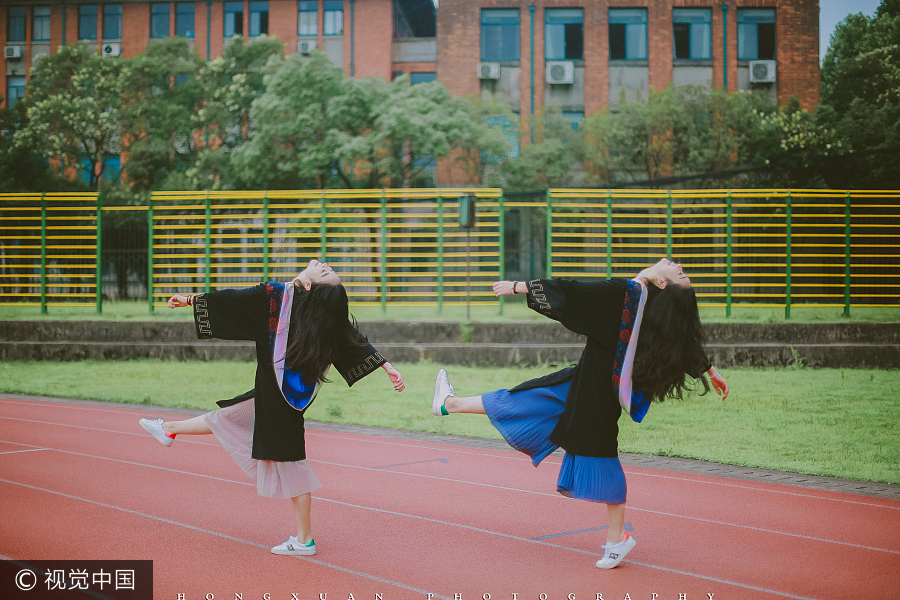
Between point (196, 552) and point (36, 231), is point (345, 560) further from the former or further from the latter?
point (36, 231)

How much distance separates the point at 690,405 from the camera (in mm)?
11227

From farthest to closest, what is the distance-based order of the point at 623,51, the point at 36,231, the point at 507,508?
the point at 623,51 → the point at 36,231 → the point at 507,508

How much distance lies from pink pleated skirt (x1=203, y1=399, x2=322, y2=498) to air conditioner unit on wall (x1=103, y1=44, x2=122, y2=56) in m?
37.8

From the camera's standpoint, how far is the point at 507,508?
634 cm

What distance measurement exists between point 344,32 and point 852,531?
34618mm

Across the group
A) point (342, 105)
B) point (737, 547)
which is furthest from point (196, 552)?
point (342, 105)

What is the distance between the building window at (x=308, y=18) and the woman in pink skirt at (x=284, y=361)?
34.5m

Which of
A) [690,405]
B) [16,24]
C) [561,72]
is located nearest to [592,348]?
[690,405]

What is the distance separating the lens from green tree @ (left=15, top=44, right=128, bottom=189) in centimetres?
3222

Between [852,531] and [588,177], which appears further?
[588,177]

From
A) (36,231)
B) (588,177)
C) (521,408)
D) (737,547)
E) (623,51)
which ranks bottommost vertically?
(737,547)

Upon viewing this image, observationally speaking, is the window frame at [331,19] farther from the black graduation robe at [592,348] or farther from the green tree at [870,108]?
the black graduation robe at [592,348]

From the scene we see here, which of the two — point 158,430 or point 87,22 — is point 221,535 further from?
point 87,22

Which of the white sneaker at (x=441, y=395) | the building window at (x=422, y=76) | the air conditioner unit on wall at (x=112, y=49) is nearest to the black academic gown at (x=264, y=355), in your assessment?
the white sneaker at (x=441, y=395)
